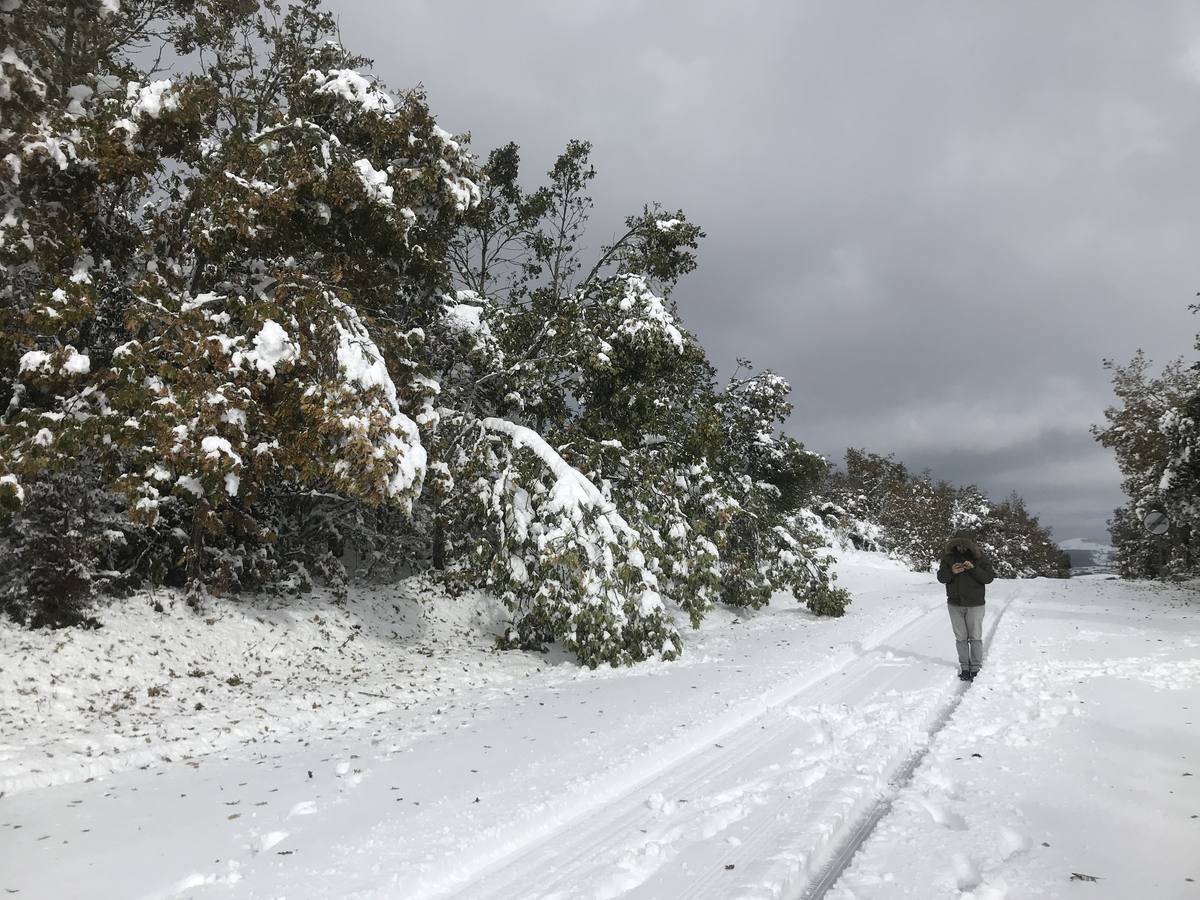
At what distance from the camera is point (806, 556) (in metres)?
15.4

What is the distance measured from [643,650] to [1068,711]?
5.03 m

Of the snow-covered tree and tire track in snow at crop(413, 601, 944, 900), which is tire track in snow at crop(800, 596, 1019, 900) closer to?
tire track in snow at crop(413, 601, 944, 900)

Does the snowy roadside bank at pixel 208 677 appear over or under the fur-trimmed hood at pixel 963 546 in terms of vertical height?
under

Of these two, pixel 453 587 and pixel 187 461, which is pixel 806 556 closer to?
pixel 453 587

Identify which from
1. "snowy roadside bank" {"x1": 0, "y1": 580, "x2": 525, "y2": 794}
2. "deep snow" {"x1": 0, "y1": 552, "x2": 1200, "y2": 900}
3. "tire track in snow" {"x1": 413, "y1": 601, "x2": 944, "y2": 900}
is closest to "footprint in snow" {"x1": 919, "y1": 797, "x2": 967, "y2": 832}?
"deep snow" {"x1": 0, "y1": 552, "x2": 1200, "y2": 900}

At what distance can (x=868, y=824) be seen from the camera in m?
3.67

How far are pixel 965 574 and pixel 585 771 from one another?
17.7 feet

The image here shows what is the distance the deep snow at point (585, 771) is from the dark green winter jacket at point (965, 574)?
3.02 ft

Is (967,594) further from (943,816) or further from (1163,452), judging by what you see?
(1163,452)

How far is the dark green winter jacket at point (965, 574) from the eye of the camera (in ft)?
24.9

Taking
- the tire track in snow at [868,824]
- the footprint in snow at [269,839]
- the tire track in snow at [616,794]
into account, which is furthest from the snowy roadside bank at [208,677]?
the tire track in snow at [868,824]

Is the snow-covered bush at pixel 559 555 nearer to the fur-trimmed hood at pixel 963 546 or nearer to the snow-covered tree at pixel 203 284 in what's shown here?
the snow-covered tree at pixel 203 284

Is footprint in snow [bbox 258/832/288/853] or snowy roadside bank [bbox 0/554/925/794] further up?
snowy roadside bank [bbox 0/554/925/794]

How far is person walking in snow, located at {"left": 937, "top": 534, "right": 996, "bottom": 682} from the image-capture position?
7.44 metres
